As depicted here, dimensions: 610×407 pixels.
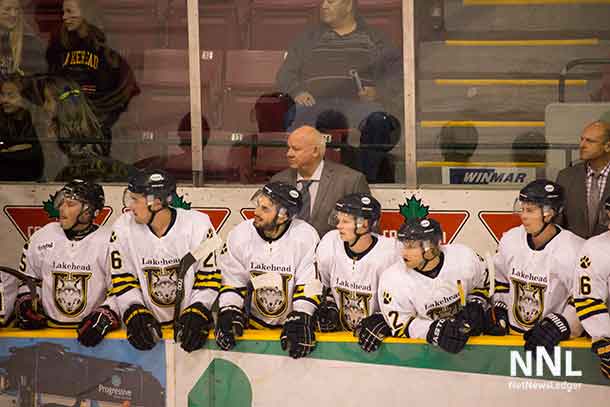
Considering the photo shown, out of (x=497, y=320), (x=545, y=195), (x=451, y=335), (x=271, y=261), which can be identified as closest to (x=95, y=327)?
(x=271, y=261)

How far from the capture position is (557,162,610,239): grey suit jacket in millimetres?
4836

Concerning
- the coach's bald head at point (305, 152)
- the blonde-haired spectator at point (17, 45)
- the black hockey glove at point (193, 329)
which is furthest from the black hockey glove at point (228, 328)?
the blonde-haired spectator at point (17, 45)

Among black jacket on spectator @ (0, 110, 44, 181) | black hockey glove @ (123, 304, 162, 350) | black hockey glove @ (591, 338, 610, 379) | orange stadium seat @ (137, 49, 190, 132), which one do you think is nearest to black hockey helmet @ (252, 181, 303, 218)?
black hockey glove @ (123, 304, 162, 350)

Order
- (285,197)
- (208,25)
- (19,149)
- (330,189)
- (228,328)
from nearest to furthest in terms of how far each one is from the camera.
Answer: (228,328), (285,197), (330,189), (208,25), (19,149)

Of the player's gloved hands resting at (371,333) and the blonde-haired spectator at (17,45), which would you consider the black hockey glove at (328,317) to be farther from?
the blonde-haired spectator at (17,45)

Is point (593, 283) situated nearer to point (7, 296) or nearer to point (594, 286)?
point (594, 286)

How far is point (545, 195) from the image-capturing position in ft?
15.0

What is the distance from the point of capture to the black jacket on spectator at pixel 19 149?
5629mm

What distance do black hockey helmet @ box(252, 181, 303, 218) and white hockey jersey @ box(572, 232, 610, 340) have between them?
1176 millimetres

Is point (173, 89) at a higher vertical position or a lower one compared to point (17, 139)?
higher

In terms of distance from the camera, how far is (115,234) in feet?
15.7

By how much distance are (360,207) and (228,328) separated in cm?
75

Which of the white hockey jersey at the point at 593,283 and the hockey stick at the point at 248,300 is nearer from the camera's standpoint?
the white hockey jersey at the point at 593,283

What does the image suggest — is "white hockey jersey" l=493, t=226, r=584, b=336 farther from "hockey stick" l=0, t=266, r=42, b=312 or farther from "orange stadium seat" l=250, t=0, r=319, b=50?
"hockey stick" l=0, t=266, r=42, b=312
